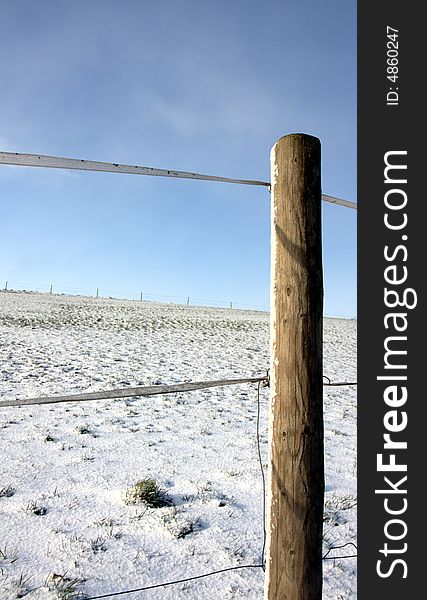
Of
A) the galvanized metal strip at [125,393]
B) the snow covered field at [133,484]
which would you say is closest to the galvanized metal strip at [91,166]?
the galvanized metal strip at [125,393]

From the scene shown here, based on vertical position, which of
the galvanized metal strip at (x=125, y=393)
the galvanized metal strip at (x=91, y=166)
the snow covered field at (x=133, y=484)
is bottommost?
the snow covered field at (x=133, y=484)

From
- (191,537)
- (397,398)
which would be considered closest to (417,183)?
(397,398)

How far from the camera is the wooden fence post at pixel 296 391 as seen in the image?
1936mm

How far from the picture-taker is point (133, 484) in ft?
13.5

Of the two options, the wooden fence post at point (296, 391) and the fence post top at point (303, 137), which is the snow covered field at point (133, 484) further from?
the fence post top at point (303, 137)

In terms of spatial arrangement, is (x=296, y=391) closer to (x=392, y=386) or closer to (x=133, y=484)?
(x=392, y=386)

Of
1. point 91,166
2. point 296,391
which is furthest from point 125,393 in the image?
point 91,166

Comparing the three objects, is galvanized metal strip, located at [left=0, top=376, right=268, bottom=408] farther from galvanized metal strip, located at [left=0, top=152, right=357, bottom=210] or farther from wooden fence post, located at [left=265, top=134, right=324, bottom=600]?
galvanized metal strip, located at [left=0, top=152, right=357, bottom=210]

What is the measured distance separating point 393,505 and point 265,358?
10759 millimetres

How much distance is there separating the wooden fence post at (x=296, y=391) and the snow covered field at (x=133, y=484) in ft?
2.99

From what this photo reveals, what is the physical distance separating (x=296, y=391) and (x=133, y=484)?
2.77 m

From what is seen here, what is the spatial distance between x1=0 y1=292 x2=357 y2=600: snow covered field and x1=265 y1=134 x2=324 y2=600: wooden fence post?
910 millimetres

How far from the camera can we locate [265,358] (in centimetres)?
1341

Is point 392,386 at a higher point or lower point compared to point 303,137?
lower
